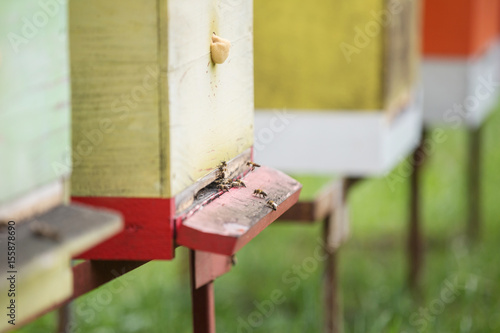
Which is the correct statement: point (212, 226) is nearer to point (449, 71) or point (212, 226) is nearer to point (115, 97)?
point (115, 97)

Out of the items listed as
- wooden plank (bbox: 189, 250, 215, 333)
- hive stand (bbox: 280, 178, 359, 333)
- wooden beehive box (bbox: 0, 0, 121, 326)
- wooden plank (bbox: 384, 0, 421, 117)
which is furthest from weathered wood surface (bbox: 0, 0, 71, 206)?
wooden plank (bbox: 384, 0, 421, 117)

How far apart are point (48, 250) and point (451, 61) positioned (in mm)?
4516

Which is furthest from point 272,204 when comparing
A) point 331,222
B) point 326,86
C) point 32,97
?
point 331,222

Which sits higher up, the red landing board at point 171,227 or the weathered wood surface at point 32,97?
the weathered wood surface at point 32,97

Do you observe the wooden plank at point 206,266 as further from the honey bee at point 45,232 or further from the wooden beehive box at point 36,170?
the honey bee at point 45,232

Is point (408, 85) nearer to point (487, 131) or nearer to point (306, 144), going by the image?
point (306, 144)

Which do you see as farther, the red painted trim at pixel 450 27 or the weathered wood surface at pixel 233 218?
the red painted trim at pixel 450 27

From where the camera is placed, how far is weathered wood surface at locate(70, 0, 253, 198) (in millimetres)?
1720

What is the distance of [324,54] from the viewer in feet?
11.9

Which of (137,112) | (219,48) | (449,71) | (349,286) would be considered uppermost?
(219,48)

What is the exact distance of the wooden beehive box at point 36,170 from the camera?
1.32 meters

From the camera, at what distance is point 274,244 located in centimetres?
649

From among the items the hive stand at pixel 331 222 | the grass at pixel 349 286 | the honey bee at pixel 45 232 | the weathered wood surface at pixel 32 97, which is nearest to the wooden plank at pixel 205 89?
the weathered wood surface at pixel 32 97

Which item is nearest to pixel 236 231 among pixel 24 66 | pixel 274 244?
pixel 24 66
